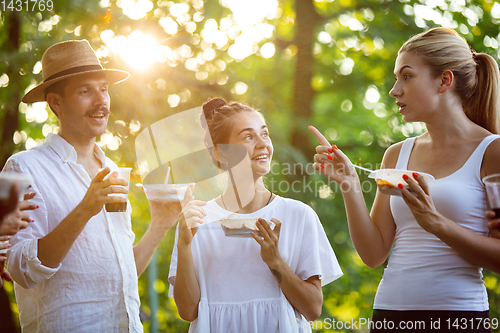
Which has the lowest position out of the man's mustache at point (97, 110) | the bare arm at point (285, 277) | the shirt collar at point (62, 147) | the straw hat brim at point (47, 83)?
the bare arm at point (285, 277)

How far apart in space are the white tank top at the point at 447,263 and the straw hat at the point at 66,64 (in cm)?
203

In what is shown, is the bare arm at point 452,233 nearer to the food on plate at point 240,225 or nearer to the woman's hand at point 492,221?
the woman's hand at point 492,221

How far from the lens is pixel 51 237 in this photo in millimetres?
2047

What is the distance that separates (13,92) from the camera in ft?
14.5

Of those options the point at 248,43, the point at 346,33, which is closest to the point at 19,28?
the point at 248,43

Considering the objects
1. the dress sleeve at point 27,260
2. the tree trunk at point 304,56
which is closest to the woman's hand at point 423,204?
the dress sleeve at point 27,260

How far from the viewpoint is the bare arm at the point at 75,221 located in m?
2.02

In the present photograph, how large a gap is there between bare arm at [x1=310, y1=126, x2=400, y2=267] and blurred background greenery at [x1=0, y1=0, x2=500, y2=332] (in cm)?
231

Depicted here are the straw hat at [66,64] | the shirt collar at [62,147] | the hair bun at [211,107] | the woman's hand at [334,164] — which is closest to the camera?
the woman's hand at [334,164]

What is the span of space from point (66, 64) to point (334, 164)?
1.71 m

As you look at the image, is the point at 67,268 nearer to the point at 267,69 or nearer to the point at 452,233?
the point at 452,233

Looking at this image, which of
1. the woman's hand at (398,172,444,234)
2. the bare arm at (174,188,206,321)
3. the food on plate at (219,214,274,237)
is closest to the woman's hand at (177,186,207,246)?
the bare arm at (174,188,206,321)

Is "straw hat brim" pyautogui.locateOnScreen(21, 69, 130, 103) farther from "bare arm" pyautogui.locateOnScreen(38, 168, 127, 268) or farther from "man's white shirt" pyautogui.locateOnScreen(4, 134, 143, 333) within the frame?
"bare arm" pyautogui.locateOnScreen(38, 168, 127, 268)

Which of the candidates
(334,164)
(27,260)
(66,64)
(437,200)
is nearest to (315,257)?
(334,164)
